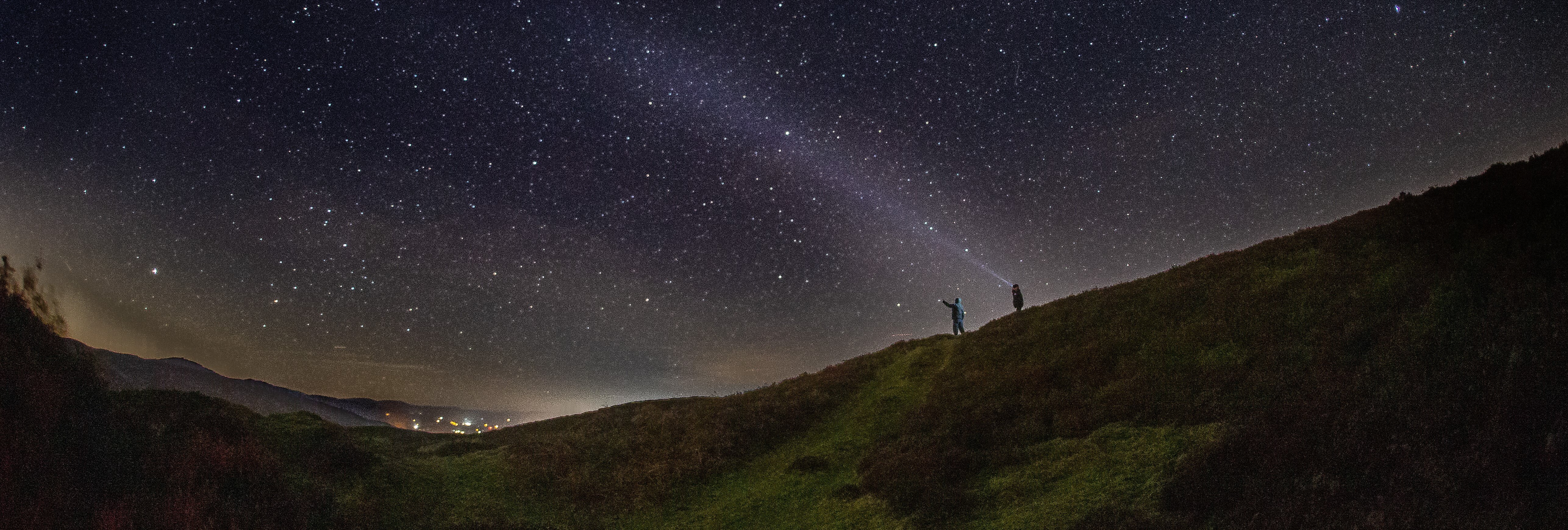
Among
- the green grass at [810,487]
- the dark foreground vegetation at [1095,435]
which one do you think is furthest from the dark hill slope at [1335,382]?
the green grass at [810,487]

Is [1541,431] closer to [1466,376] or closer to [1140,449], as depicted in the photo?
[1466,376]

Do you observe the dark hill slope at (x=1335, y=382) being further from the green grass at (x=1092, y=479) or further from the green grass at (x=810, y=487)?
the green grass at (x=810, y=487)

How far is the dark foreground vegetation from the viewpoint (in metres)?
8.29

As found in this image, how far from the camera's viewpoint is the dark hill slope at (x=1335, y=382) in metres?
7.59

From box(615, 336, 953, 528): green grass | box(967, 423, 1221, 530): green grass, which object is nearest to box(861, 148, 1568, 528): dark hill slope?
box(967, 423, 1221, 530): green grass

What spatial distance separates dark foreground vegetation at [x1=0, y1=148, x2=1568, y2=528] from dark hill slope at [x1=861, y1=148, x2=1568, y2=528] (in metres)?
0.05

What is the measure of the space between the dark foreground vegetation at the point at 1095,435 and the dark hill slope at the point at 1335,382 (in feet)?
0.16

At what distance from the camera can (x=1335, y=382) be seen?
1055 cm

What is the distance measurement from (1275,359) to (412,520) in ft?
58.8

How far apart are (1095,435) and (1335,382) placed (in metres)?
3.86

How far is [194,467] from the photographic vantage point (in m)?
12.2

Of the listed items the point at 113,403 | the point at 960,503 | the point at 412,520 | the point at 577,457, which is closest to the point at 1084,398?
the point at 960,503

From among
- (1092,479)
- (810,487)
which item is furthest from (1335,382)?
(810,487)

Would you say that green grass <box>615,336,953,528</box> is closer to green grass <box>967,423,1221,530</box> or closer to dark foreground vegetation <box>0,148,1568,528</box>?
dark foreground vegetation <box>0,148,1568,528</box>
